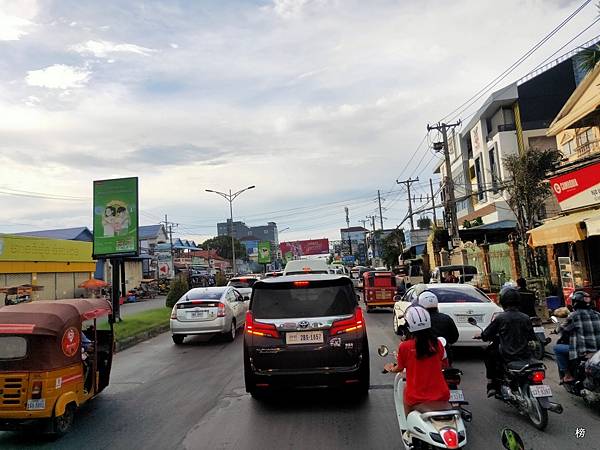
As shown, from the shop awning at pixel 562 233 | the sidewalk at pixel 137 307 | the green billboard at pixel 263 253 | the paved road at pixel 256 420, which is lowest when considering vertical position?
the paved road at pixel 256 420

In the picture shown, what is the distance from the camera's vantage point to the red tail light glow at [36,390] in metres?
5.55

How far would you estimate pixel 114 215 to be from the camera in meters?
19.0

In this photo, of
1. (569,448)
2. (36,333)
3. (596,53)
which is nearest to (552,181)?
(596,53)

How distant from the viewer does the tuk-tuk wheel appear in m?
5.72

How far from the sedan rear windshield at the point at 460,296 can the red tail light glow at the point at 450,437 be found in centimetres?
666

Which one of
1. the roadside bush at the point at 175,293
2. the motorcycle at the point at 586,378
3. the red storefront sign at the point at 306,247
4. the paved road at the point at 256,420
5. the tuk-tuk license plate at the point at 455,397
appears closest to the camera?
the tuk-tuk license plate at the point at 455,397

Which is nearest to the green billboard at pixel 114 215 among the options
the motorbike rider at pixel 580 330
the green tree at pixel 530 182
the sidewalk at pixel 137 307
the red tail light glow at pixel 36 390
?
the sidewalk at pixel 137 307

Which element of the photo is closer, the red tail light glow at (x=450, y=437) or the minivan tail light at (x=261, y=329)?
the red tail light glow at (x=450, y=437)

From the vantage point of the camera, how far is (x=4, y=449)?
5.50 meters

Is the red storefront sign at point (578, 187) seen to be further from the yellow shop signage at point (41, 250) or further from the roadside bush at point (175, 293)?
the yellow shop signage at point (41, 250)

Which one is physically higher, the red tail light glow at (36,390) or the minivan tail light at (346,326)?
the minivan tail light at (346,326)

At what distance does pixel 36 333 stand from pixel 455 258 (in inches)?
1139

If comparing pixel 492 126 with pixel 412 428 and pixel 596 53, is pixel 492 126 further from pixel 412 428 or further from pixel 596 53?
pixel 412 428

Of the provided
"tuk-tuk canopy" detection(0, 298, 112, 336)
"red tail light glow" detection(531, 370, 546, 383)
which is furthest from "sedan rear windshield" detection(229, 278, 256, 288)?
"red tail light glow" detection(531, 370, 546, 383)
